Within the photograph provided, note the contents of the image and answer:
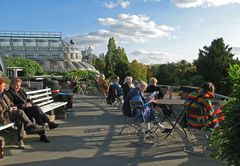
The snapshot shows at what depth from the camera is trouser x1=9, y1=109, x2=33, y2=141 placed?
7422 millimetres

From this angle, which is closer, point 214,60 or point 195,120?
point 195,120

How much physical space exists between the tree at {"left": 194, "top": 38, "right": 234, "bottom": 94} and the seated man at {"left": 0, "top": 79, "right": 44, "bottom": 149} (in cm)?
4017

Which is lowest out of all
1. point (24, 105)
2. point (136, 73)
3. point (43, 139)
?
point (43, 139)

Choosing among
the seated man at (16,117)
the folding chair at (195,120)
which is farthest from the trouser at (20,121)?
the folding chair at (195,120)

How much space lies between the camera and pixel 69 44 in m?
113

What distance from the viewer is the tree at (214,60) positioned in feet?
154

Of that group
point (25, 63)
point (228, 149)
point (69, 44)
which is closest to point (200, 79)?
point (25, 63)

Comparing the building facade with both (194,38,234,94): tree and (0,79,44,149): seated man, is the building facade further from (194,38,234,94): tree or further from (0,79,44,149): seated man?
(0,79,44,149): seated man

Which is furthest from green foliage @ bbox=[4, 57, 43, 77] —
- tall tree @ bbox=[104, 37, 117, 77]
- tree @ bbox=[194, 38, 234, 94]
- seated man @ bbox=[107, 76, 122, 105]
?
seated man @ bbox=[107, 76, 122, 105]

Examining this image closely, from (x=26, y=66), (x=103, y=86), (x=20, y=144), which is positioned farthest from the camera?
(x=26, y=66)

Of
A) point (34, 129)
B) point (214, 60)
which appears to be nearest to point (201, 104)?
point (34, 129)

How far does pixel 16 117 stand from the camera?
756 cm

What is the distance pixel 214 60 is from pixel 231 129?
44.9m

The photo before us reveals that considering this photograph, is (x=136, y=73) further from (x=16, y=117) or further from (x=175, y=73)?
(x=16, y=117)
